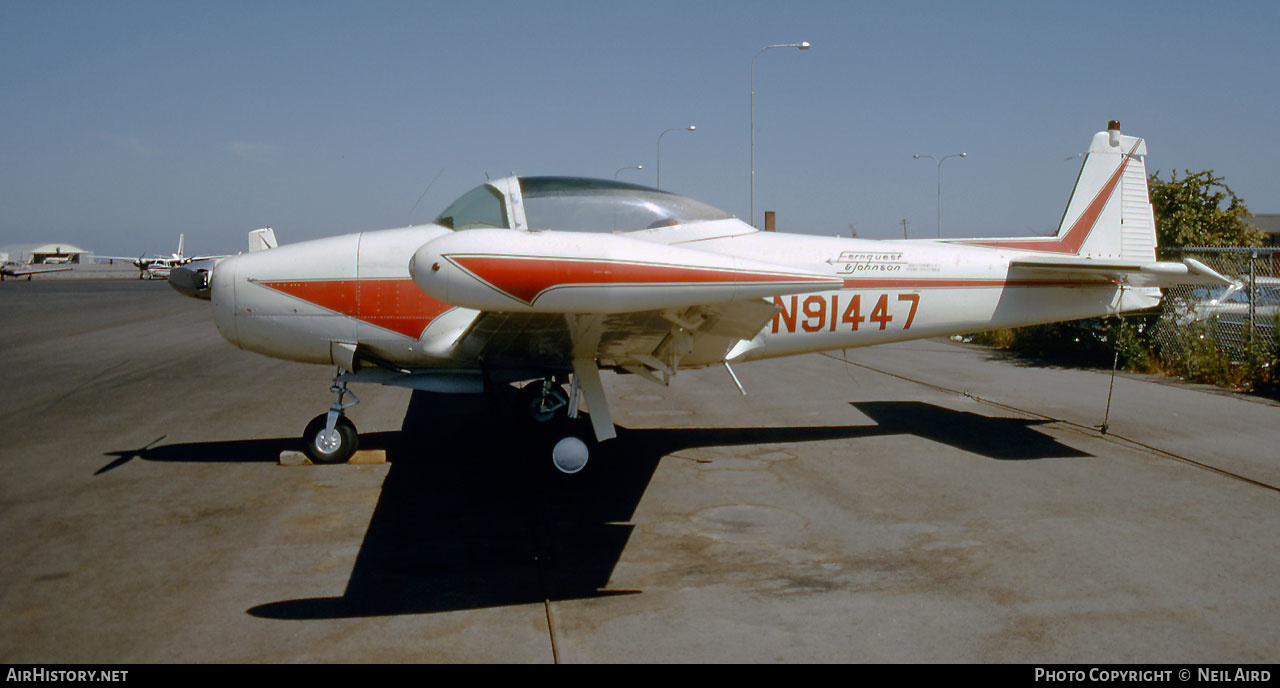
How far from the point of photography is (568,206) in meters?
6.53

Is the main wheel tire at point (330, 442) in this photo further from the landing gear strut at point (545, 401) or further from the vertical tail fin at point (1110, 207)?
the vertical tail fin at point (1110, 207)

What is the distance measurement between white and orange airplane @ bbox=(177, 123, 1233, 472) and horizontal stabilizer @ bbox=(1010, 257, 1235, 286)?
0.02 meters

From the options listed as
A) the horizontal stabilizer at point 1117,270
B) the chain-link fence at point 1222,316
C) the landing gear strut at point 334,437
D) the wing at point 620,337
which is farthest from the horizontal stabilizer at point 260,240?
the chain-link fence at point 1222,316

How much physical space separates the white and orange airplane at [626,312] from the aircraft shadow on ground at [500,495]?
0.45 m

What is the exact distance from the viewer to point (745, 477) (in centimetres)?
682

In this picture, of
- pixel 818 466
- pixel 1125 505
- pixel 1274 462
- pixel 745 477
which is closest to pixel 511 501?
pixel 745 477

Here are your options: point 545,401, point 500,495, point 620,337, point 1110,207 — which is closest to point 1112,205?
point 1110,207

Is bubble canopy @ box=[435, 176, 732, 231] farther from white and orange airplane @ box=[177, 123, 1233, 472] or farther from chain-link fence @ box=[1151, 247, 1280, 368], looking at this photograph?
chain-link fence @ box=[1151, 247, 1280, 368]

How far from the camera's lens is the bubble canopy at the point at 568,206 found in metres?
6.50

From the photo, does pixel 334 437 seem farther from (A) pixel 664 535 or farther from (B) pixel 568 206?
(A) pixel 664 535

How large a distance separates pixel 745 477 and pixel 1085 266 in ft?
12.3

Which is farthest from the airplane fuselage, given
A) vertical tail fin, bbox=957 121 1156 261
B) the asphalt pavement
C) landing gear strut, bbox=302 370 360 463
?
the asphalt pavement

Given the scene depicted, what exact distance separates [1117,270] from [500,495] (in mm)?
5800

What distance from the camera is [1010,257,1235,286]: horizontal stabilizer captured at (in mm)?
7504
